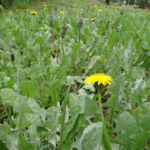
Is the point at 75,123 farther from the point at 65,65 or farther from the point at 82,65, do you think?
the point at 82,65

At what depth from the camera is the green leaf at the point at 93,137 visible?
0.46m

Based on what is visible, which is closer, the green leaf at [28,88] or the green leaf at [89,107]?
the green leaf at [89,107]

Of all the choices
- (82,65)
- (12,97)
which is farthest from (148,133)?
(82,65)

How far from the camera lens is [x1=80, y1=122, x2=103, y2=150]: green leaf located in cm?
46

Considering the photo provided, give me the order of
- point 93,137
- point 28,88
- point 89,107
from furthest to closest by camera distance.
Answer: point 28,88 → point 89,107 → point 93,137

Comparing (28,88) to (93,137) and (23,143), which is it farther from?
(93,137)

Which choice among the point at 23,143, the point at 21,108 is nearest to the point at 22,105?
the point at 21,108

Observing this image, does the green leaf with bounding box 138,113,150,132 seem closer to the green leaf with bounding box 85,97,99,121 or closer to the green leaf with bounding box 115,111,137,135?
the green leaf with bounding box 115,111,137,135

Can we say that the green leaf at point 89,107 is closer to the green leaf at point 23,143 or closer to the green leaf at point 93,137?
the green leaf at point 93,137

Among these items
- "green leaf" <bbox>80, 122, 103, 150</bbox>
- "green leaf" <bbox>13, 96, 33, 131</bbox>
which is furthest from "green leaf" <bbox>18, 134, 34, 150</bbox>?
"green leaf" <bbox>80, 122, 103, 150</bbox>

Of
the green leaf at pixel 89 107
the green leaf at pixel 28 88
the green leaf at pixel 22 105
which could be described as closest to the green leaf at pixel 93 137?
the green leaf at pixel 89 107

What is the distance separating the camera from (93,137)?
0.47 meters

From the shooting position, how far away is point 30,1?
353 inches

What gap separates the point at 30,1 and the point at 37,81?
9.52 m
